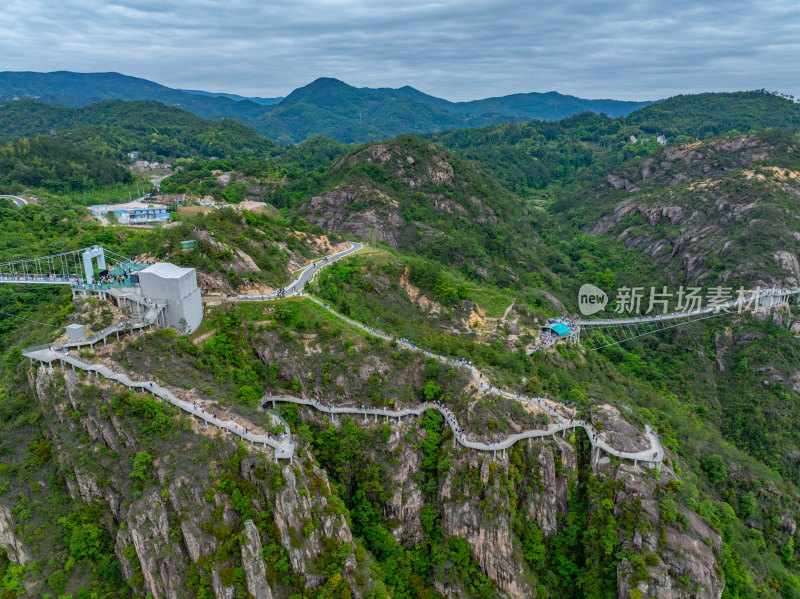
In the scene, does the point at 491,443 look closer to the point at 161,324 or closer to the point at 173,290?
the point at 173,290

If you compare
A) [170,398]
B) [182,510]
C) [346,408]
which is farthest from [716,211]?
[182,510]

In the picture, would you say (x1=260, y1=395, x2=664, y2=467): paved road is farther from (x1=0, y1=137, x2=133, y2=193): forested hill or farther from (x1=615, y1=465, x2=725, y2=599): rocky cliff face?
(x1=0, y1=137, x2=133, y2=193): forested hill

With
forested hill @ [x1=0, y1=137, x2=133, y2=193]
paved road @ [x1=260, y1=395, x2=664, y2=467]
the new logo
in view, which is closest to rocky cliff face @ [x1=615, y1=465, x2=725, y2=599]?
paved road @ [x1=260, y1=395, x2=664, y2=467]

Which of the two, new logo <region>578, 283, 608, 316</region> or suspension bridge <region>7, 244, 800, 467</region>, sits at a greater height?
suspension bridge <region>7, 244, 800, 467</region>

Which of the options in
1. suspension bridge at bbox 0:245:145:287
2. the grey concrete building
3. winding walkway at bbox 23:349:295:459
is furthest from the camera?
suspension bridge at bbox 0:245:145:287

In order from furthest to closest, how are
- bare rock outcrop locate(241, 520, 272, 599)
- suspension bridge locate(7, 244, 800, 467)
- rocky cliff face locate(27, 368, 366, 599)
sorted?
suspension bridge locate(7, 244, 800, 467) < rocky cliff face locate(27, 368, 366, 599) < bare rock outcrop locate(241, 520, 272, 599)

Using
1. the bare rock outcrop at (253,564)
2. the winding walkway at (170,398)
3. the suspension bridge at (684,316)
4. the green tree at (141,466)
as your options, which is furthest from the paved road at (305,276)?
the suspension bridge at (684,316)

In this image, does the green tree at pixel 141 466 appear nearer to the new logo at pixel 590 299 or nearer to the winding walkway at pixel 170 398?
the winding walkway at pixel 170 398

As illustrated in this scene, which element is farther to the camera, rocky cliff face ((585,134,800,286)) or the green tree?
rocky cliff face ((585,134,800,286))
